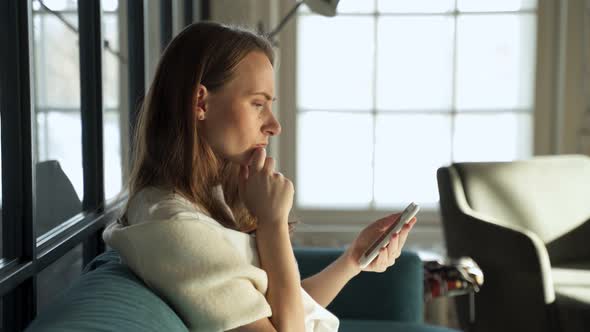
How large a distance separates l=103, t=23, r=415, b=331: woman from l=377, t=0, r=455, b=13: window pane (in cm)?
254

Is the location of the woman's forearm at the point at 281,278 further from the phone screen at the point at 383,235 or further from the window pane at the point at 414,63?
the window pane at the point at 414,63

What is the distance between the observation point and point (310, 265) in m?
2.21

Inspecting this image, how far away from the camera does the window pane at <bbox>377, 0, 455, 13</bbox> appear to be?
3750 mm

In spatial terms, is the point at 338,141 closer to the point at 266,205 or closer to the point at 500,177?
the point at 500,177

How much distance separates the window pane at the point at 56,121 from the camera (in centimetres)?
165

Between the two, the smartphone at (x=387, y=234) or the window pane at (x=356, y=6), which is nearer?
the smartphone at (x=387, y=234)

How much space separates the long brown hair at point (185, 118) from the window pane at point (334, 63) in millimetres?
2577

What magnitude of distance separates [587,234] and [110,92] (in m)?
2.04

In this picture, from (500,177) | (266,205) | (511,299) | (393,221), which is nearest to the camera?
(266,205)

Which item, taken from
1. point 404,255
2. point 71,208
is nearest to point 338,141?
point 404,255

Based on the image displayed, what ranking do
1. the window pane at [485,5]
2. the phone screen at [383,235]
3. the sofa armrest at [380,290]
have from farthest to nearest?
the window pane at [485,5]
the sofa armrest at [380,290]
the phone screen at [383,235]

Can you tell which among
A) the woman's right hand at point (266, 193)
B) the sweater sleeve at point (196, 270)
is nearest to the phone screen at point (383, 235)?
the woman's right hand at point (266, 193)

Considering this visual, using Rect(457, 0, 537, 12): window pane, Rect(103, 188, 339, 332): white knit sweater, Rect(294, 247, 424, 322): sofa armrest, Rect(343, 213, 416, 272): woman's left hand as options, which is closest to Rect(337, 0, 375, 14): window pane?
Rect(457, 0, 537, 12): window pane

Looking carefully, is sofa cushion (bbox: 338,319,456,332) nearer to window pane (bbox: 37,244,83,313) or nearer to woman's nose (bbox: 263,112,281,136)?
window pane (bbox: 37,244,83,313)
